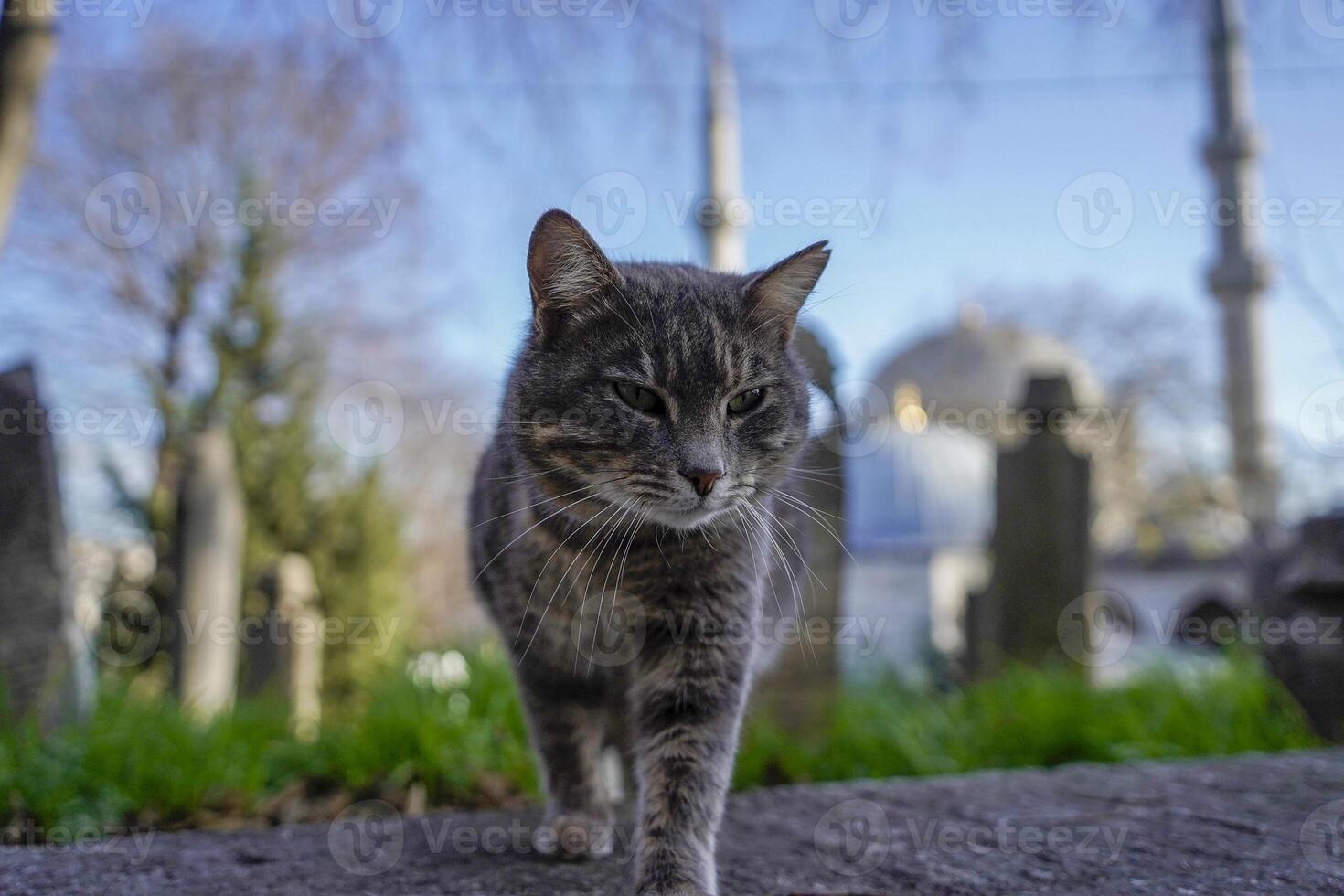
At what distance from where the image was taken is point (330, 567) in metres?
8.74

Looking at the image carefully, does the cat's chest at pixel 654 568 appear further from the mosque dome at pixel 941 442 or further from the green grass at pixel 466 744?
the mosque dome at pixel 941 442

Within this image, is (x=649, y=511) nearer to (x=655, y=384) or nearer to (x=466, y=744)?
(x=655, y=384)

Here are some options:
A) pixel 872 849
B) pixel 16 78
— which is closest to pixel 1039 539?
pixel 872 849

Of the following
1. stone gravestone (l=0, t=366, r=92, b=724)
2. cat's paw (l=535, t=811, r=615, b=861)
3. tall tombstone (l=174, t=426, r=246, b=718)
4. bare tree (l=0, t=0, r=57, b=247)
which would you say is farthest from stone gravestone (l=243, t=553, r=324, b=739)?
cat's paw (l=535, t=811, r=615, b=861)

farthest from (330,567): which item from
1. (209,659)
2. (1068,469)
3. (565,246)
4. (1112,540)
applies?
(1112,540)

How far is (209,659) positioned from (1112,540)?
2194 cm

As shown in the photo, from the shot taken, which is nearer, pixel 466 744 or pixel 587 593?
pixel 587 593

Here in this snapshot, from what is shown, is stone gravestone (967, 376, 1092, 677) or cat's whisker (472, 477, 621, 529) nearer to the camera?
cat's whisker (472, 477, 621, 529)

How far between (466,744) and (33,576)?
74.7 inches

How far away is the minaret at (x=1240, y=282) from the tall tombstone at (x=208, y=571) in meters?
9.99

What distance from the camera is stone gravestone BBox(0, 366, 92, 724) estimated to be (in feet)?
12.0

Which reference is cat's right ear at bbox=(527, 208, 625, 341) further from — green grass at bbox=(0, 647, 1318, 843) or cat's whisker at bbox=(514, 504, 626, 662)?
green grass at bbox=(0, 647, 1318, 843)

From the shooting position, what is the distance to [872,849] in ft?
7.57

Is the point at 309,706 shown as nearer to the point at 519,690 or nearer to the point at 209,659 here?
the point at 209,659
